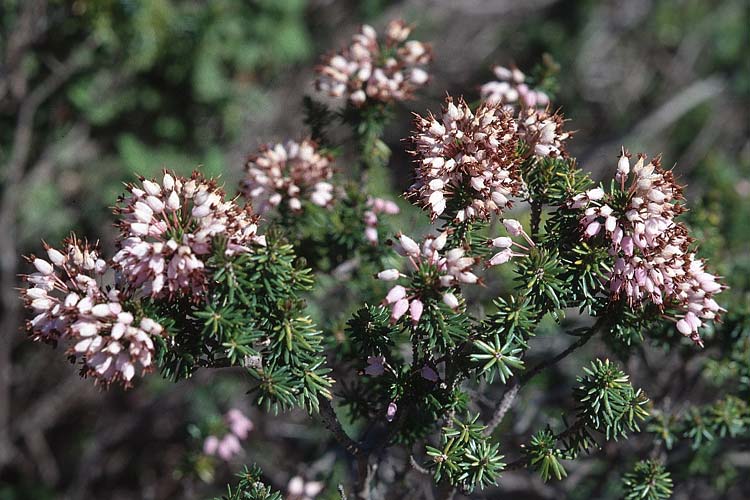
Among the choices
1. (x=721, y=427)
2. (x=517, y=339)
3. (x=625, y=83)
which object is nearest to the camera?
(x=517, y=339)

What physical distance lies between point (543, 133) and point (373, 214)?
910 millimetres

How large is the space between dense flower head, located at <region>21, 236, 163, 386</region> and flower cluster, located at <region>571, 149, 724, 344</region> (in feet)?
4.09

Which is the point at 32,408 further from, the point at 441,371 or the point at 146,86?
the point at 441,371

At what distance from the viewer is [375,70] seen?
2.77 m

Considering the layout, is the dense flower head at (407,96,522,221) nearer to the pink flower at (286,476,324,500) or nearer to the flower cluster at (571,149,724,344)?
the flower cluster at (571,149,724,344)

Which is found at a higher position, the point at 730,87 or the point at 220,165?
the point at 730,87

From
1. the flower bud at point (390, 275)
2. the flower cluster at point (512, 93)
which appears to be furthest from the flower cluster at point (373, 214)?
the flower bud at point (390, 275)

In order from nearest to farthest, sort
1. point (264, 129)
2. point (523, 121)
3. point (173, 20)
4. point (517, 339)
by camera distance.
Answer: point (517, 339) → point (523, 121) → point (173, 20) → point (264, 129)

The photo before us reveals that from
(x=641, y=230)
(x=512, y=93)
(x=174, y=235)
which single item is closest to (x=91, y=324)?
(x=174, y=235)

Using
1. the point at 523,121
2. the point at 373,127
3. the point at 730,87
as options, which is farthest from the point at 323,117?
the point at 730,87

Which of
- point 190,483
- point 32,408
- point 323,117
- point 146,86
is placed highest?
point 323,117

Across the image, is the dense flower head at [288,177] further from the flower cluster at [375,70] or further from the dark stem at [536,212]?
the dark stem at [536,212]

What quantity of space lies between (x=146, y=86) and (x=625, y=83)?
5.23 m

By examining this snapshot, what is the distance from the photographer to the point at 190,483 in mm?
3305
